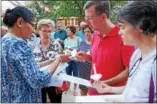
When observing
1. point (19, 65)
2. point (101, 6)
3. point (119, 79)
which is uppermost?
point (101, 6)

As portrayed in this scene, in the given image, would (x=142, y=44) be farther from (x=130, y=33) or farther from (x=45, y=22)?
(x=45, y=22)

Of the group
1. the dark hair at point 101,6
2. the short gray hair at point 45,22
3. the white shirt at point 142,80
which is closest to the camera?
the white shirt at point 142,80

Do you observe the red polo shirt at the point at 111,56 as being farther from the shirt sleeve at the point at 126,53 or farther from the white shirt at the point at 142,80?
the white shirt at the point at 142,80

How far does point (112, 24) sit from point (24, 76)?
30.4 inches

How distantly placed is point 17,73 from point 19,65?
1.9 inches

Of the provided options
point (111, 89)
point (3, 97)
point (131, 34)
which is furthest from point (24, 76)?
point (131, 34)

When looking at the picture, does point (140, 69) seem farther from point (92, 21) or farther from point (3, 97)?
point (92, 21)

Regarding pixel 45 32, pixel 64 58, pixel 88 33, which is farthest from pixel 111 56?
pixel 88 33

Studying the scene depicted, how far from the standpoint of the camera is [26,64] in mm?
1745

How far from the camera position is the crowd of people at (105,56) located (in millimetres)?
1275

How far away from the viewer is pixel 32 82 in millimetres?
1777

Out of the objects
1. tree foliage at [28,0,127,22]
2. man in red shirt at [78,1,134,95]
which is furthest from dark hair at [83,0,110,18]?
tree foliage at [28,0,127,22]

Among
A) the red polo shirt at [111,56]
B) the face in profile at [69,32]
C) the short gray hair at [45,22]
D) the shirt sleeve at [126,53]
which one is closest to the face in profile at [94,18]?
the red polo shirt at [111,56]

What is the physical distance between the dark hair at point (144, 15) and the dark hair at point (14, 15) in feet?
2.48
